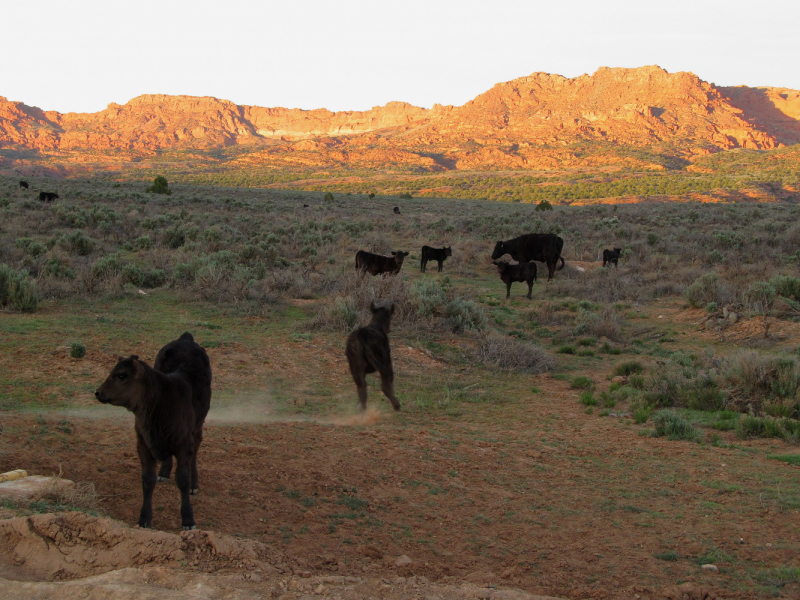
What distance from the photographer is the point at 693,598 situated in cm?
371

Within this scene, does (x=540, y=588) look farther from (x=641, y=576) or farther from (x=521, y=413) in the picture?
(x=521, y=413)

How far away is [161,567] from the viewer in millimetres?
3223

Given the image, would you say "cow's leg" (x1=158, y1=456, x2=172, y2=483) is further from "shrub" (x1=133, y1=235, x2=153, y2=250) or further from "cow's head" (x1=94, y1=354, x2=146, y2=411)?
"shrub" (x1=133, y1=235, x2=153, y2=250)

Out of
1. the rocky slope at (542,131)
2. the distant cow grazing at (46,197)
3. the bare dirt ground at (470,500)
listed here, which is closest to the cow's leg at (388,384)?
the bare dirt ground at (470,500)

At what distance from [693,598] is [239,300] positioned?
38.2 feet

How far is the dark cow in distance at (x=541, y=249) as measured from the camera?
20844 mm

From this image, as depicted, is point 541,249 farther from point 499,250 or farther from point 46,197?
point 46,197

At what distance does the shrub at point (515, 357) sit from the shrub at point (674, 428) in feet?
10.9

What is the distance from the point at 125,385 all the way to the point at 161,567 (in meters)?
1.37

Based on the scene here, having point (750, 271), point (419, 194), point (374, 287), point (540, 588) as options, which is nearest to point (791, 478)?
point (540, 588)

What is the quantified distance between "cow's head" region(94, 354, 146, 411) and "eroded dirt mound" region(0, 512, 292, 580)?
77cm

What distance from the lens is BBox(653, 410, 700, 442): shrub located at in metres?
7.27

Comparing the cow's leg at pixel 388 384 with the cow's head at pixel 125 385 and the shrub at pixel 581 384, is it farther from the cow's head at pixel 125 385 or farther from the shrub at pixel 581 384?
the cow's head at pixel 125 385

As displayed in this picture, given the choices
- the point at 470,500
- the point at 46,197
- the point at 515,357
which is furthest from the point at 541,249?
the point at 46,197
